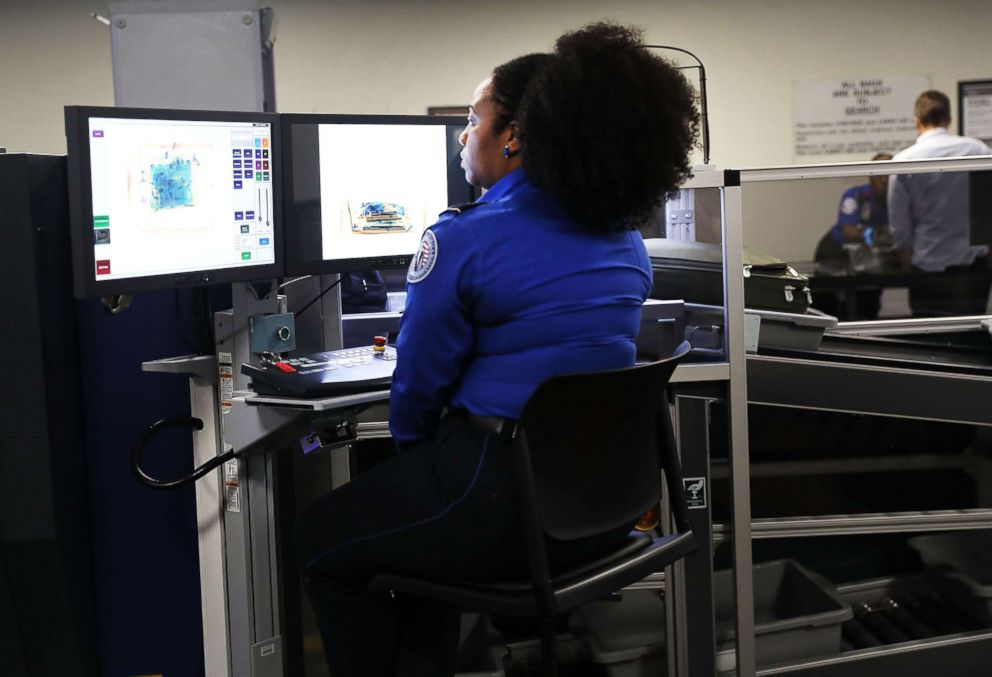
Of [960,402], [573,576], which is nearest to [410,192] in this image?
[573,576]

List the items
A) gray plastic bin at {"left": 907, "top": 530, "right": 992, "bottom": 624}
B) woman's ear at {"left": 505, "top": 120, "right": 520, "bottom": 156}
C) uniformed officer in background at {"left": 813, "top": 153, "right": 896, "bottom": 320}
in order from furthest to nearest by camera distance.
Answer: uniformed officer in background at {"left": 813, "top": 153, "right": 896, "bottom": 320}
gray plastic bin at {"left": 907, "top": 530, "right": 992, "bottom": 624}
woman's ear at {"left": 505, "top": 120, "right": 520, "bottom": 156}

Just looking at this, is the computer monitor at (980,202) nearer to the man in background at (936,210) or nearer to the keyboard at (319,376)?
the man in background at (936,210)

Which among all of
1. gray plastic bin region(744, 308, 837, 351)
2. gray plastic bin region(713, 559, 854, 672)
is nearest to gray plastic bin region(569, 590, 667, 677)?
gray plastic bin region(713, 559, 854, 672)

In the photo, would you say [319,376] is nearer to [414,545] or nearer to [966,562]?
[414,545]

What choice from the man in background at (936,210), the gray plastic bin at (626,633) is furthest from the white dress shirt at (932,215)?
the gray plastic bin at (626,633)

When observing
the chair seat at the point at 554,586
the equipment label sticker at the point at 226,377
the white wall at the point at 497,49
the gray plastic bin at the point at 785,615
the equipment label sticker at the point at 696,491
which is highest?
the white wall at the point at 497,49

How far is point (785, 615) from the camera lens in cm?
252

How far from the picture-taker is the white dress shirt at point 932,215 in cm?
484

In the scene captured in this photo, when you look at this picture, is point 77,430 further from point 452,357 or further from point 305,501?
point 452,357

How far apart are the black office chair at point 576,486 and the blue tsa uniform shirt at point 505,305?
7 cm

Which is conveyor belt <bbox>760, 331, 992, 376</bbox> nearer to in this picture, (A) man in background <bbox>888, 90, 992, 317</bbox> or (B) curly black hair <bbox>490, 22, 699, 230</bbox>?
(B) curly black hair <bbox>490, 22, 699, 230</bbox>

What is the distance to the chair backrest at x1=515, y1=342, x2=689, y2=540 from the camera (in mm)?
1247

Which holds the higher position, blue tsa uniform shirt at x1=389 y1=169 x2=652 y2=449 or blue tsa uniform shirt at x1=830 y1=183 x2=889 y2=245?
blue tsa uniform shirt at x1=830 y1=183 x2=889 y2=245

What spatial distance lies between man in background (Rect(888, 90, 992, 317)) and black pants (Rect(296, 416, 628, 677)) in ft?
12.0
